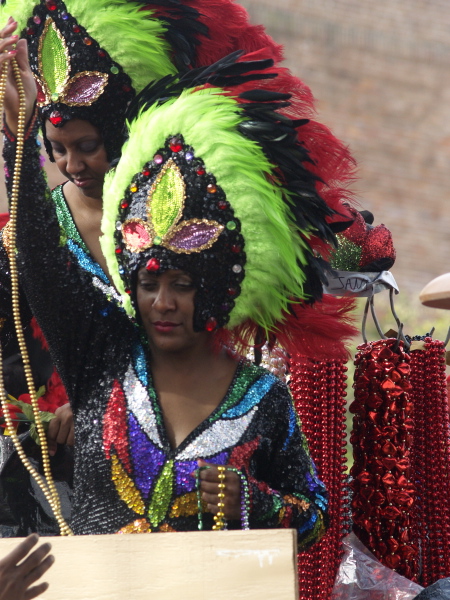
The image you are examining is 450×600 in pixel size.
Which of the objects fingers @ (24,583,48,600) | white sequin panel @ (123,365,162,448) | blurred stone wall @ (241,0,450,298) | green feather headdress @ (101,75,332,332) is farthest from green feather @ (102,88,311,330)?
blurred stone wall @ (241,0,450,298)

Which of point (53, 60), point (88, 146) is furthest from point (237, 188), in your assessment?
point (53, 60)

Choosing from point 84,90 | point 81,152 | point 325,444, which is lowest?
point 325,444

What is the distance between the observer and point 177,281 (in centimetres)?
157

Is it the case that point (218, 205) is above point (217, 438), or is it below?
above

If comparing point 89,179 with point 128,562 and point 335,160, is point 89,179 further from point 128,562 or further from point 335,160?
point 128,562

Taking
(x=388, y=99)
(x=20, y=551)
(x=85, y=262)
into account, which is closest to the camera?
(x=20, y=551)

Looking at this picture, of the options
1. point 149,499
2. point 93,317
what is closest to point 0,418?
point 93,317

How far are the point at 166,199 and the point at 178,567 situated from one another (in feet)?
1.92

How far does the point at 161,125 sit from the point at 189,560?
27.3 inches

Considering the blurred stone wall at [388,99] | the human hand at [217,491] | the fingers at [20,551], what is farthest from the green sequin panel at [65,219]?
the blurred stone wall at [388,99]

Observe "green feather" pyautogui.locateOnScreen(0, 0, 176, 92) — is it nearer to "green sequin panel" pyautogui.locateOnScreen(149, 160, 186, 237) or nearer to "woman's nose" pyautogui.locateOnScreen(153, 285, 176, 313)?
"green sequin panel" pyautogui.locateOnScreen(149, 160, 186, 237)

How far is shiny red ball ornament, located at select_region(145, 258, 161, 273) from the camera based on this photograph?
5.08 ft

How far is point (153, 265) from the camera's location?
1.55 m

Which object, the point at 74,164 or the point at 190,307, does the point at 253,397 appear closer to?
the point at 190,307
